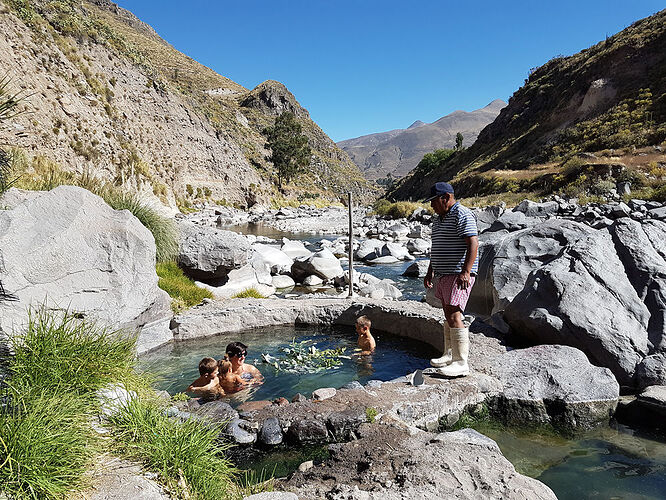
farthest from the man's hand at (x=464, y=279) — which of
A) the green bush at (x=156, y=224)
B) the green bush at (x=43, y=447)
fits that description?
the green bush at (x=156, y=224)

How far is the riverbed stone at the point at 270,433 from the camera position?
4344 mm

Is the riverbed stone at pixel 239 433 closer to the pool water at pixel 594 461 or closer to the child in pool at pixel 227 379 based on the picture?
the child in pool at pixel 227 379

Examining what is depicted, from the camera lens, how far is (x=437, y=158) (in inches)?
3595

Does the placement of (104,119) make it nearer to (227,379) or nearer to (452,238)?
(227,379)

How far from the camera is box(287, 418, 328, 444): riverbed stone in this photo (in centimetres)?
439

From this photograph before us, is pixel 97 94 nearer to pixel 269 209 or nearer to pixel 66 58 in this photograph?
pixel 66 58

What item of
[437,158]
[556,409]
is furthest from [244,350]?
[437,158]

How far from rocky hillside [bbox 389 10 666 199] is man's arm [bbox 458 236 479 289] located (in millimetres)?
25497

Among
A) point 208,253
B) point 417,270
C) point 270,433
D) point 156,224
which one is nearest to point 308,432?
point 270,433

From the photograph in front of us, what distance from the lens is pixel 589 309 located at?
5996 mm

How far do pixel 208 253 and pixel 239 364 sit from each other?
15.7 feet

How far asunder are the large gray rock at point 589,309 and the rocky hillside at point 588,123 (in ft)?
73.8

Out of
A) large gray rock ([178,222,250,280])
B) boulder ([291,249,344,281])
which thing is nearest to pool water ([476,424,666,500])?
large gray rock ([178,222,250,280])

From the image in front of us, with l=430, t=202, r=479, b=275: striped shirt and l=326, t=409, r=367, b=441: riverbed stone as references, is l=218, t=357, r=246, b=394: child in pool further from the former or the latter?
l=430, t=202, r=479, b=275: striped shirt
